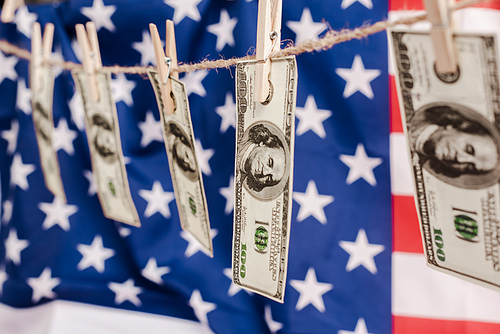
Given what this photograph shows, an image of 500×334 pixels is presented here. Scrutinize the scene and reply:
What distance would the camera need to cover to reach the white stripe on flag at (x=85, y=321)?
0.94 metres

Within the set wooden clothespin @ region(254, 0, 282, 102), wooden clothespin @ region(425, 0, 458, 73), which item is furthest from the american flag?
A: wooden clothespin @ region(425, 0, 458, 73)

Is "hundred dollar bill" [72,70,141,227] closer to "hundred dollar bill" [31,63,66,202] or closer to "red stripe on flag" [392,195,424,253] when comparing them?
"hundred dollar bill" [31,63,66,202]

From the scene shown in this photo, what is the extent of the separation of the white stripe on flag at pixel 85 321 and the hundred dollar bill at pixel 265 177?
1.77 ft

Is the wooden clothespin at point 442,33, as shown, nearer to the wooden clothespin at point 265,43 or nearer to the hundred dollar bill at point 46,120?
the wooden clothespin at point 265,43

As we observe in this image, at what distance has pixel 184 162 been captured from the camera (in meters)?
0.60

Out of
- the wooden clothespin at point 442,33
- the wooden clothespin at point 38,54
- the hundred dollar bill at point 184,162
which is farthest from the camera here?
the wooden clothespin at point 38,54

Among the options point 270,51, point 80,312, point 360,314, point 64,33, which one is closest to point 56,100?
point 64,33

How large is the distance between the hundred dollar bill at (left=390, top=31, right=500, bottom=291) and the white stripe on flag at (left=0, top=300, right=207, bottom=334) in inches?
30.0

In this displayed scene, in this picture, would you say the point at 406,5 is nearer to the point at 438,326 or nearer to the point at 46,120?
the point at 438,326

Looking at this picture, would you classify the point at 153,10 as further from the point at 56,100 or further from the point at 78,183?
the point at 78,183

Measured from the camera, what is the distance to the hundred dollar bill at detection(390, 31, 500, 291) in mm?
310

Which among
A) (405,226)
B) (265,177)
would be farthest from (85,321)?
(405,226)

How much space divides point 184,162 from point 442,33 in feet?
1.43

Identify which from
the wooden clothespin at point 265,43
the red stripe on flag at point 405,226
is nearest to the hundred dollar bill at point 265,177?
the wooden clothespin at point 265,43
